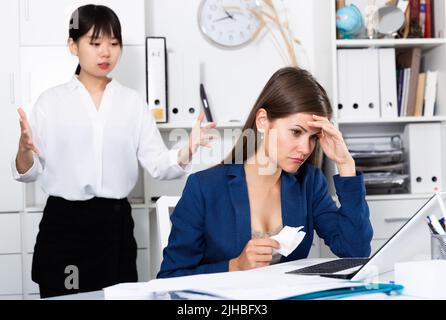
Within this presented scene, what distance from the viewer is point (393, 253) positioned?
128 cm

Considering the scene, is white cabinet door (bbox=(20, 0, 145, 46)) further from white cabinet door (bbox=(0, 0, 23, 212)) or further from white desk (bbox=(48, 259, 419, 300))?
white desk (bbox=(48, 259, 419, 300))

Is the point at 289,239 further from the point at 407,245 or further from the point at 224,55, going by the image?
the point at 224,55

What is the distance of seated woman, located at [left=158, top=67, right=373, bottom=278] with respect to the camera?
161cm

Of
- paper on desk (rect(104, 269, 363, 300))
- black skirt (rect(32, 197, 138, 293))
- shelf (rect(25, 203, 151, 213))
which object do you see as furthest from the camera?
shelf (rect(25, 203, 151, 213))

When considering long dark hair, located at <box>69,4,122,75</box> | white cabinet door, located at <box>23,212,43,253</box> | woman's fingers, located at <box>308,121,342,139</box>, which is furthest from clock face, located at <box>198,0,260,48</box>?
woman's fingers, located at <box>308,121,342,139</box>

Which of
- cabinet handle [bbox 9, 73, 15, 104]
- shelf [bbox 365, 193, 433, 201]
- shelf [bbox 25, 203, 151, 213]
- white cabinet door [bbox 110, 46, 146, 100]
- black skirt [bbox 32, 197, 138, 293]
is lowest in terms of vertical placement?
black skirt [bbox 32, 197, 138, 293]

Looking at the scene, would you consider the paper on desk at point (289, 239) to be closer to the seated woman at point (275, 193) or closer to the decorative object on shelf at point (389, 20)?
the seated woman at point (275, 193)

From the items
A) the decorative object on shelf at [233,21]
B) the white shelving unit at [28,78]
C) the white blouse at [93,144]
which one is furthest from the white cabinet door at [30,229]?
the decorative object on shelf at [233,21]

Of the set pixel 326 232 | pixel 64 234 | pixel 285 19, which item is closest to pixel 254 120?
pixel 326 232

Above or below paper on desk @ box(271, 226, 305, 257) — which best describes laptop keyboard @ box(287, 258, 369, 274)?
below

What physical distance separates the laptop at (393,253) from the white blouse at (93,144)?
49.0 inches

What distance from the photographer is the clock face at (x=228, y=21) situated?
3.25 m

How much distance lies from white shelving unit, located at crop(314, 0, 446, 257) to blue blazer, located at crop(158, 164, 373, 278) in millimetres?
1249

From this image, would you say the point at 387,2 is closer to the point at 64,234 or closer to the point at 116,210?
the point at 116,210
